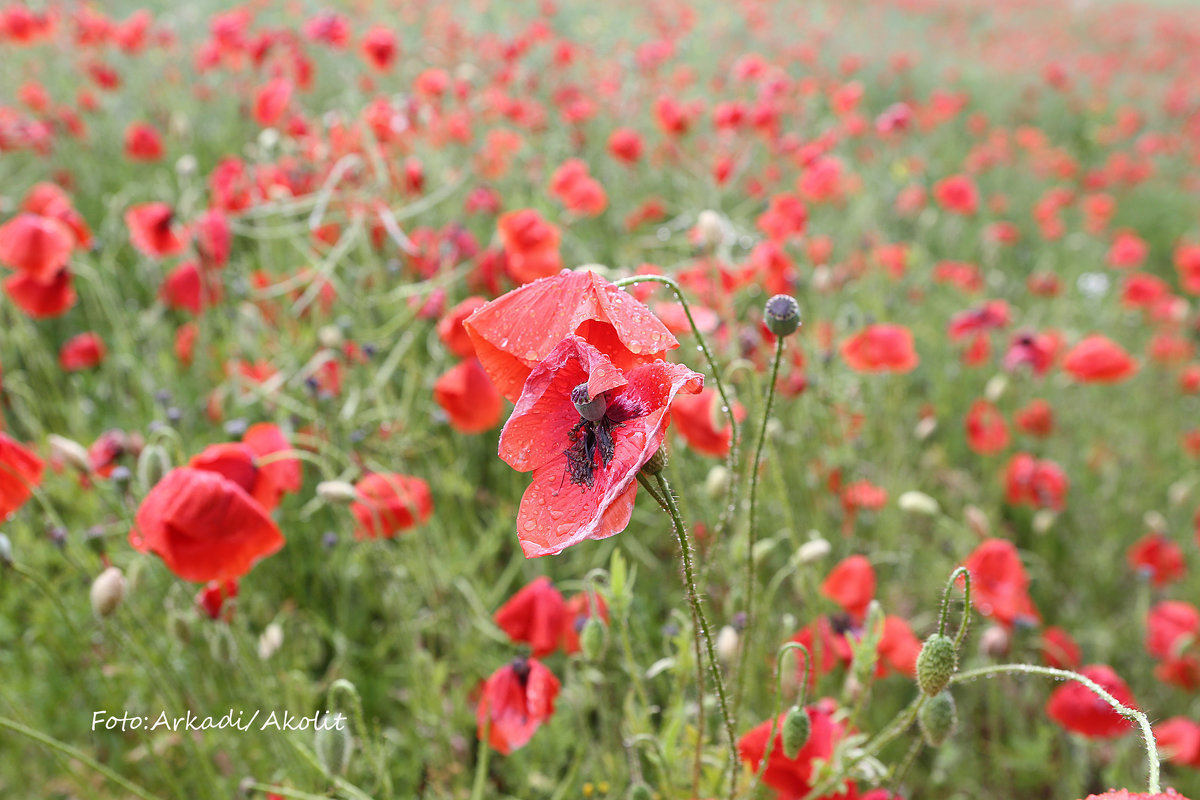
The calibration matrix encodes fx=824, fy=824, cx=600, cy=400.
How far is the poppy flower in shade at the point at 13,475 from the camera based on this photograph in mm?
1418

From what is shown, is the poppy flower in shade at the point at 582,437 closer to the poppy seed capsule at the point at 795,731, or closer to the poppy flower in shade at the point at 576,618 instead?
the poppy seed capsule at the point at 795,731

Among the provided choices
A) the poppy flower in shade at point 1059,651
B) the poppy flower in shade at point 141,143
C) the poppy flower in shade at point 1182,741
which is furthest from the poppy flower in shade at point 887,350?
the poppy flower in shade at point 141,143

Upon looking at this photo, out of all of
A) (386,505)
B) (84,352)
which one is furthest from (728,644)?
(84,352)

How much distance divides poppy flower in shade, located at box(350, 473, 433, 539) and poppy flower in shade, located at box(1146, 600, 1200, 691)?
1926 mm

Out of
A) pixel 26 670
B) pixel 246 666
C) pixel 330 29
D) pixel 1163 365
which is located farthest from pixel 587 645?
pixel 1163 365

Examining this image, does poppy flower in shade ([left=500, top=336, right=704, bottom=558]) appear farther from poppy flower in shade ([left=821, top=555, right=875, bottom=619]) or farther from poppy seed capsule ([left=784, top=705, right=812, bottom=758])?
poppy flower in shade ([left=821, top=555, right=875, bottom=619])

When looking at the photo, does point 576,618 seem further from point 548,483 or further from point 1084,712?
point 1084,712

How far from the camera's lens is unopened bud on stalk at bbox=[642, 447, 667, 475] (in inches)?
30.9

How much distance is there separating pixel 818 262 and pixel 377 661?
2.19m

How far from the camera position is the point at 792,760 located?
4.08 ft

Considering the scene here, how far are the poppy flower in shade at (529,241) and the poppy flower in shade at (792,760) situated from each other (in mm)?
1205

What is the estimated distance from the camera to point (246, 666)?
153 cm

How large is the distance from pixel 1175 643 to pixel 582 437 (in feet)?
6.55

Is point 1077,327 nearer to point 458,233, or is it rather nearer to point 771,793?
point 458,233
